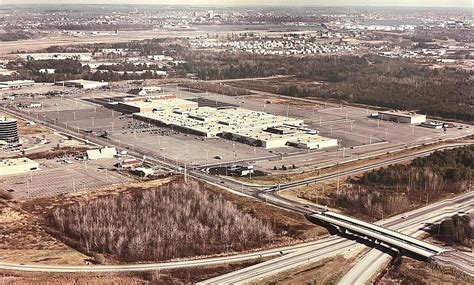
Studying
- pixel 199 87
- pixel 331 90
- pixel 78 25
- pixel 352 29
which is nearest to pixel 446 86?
pixel 331 90

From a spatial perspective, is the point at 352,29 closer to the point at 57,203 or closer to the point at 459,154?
the point at 459,154

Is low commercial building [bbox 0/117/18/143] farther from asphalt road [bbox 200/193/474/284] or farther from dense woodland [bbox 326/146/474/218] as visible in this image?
asphalt road [bbox 200/193/474/284]

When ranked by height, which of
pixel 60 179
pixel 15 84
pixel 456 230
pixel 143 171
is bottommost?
pixel 60 179

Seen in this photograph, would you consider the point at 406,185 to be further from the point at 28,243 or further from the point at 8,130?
the point at 8,130

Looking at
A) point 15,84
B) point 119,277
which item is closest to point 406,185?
point 119,277

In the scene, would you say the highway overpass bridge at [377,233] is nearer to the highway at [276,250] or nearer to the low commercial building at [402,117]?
the highway at [276,250]

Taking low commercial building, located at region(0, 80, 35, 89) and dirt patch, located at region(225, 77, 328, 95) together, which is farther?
low commercial building, located at region(0, 80, 35, 89)

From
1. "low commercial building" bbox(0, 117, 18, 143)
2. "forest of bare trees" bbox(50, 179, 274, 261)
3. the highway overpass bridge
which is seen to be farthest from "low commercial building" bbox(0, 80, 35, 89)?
the highway overpass bridge
